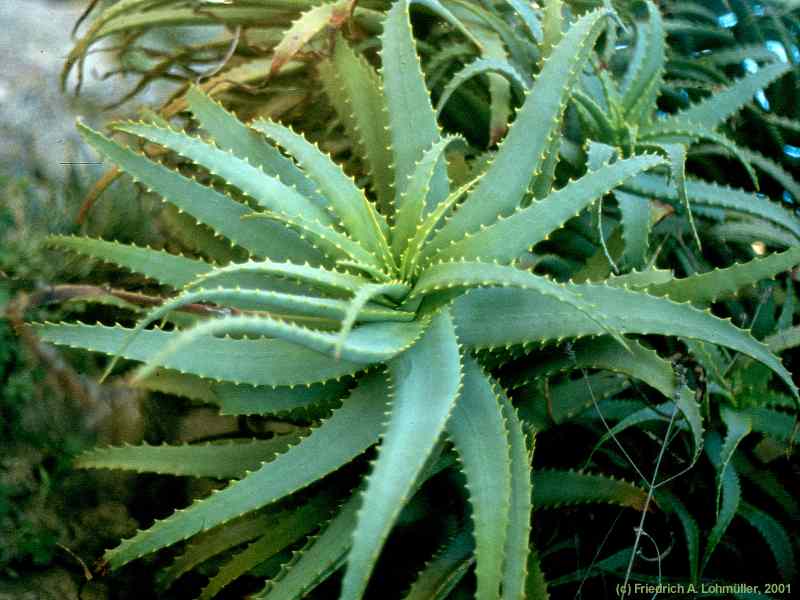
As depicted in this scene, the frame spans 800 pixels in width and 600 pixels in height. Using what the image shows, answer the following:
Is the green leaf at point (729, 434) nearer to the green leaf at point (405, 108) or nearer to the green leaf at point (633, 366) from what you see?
the green leaf at point (633, 366)

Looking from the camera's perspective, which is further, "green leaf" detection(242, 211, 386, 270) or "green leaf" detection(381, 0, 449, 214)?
"green leaf" detection(381, 0, 449, 214)

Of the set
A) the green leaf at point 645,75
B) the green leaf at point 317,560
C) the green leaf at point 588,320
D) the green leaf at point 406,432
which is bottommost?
the green leaf at point 317,560

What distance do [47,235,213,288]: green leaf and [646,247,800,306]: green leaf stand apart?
1.77 feet

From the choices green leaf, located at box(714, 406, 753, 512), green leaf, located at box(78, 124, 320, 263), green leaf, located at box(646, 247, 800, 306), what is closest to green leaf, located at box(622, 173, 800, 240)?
green leaf, located at box(646, 247, 800, 306)

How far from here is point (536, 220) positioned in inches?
32.7

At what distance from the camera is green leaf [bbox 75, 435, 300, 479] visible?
95cm

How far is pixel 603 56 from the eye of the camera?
1237mm

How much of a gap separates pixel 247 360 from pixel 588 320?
36 cm

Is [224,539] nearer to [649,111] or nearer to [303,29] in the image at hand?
[303,29]

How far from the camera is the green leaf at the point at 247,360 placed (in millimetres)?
824

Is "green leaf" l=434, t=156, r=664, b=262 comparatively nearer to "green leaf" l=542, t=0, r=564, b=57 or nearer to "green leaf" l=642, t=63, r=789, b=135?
"green leaf" l=542, t=0, r=564, b=57

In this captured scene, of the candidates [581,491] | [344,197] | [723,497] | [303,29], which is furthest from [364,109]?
[723,497]

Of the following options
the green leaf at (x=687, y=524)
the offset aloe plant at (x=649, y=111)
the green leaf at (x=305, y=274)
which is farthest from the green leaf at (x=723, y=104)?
the green leaf at (x=305, y=274)

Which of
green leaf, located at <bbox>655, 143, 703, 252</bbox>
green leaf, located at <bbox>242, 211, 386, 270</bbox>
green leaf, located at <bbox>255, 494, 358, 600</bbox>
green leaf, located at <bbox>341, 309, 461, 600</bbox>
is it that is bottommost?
green leaf, located at <bbox>255, 494, 358, 600</bbox>
